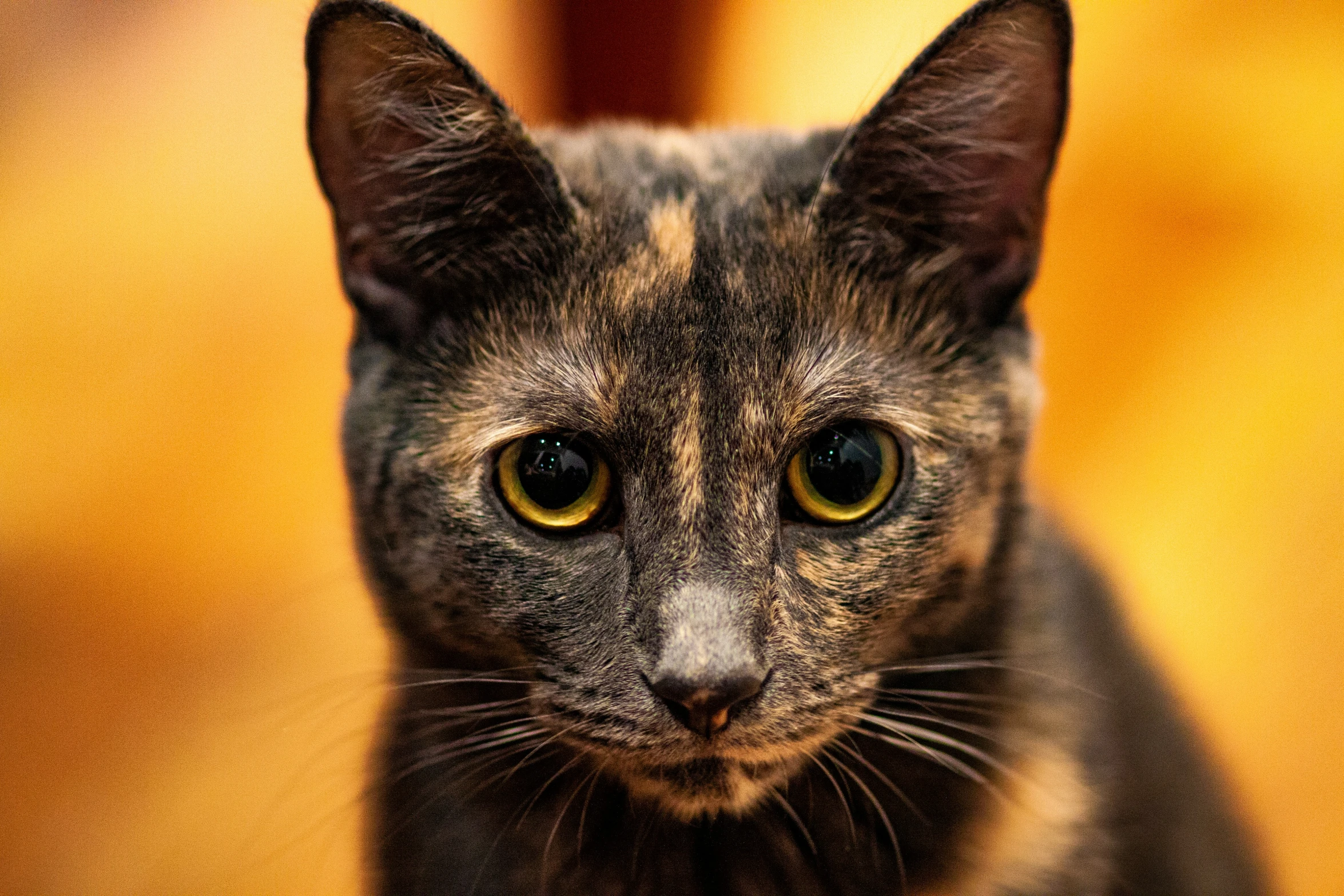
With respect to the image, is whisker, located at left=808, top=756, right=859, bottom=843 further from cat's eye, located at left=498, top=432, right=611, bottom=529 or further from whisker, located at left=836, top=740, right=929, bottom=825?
cat's eye, located at left=498, top=432, right=611, bottom=529

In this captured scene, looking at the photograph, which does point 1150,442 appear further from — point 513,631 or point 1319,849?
point 513,631

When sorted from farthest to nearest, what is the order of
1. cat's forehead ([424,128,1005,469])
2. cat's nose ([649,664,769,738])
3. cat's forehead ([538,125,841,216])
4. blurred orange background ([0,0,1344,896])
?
blurred orange background ([0,0,1344,896]), cat's forehead ([538,125,841,216]), cat's forehead ([424,128,1005,469]), cat's nose ([649,664,769,738])

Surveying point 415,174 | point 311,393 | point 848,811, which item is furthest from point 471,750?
point 311,393

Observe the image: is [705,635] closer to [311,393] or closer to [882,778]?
[882,778]

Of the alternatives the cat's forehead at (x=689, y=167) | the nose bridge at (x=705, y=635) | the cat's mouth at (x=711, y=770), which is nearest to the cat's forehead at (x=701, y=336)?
the cat's forehead at (x=689, y=167)

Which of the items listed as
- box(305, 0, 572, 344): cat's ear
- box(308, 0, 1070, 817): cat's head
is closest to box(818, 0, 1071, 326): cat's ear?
box(308, 0, 1070, 817): cat's head

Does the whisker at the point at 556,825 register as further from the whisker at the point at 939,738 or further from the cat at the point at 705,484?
the whisker at the point at 939,738

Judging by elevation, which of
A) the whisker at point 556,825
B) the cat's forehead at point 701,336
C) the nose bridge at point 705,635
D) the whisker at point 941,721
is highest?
the cat's forehead at point 701,336
